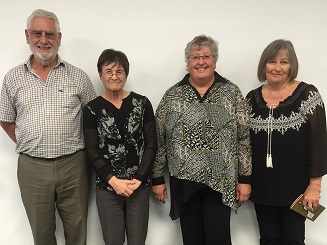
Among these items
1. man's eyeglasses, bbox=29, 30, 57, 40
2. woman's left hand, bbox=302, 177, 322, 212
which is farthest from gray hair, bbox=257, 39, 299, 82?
man's eyeglasses, bbox=29, 30, 57, 40

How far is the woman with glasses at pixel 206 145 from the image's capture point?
1.55 meters

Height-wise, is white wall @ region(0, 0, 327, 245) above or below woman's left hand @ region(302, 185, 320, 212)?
above

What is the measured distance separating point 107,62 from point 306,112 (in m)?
1.09

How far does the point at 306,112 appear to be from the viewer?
1.53 metres

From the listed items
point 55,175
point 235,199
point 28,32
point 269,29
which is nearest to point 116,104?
point 55,175

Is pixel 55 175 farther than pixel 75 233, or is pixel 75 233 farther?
pixel 75 233

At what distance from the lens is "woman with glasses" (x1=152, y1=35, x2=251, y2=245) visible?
1555 millimetres

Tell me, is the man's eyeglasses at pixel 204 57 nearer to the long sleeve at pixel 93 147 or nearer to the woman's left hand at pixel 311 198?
the long sleeve at pixel 93 147

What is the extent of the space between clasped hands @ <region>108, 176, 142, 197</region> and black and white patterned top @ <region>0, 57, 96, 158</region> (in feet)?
1.04

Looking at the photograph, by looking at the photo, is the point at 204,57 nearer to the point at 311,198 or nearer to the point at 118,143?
the point at 118,143

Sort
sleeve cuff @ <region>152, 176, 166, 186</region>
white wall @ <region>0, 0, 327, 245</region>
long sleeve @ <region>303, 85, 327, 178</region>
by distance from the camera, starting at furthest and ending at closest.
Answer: white wall @ <region>0, 0, 327, 245</region> < sleeve cuff @ <region>152, 176, 166, 186</region> < long sleeve @ <region>303, 85, 327, 178</region>

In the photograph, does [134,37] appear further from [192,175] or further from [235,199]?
[235,199]

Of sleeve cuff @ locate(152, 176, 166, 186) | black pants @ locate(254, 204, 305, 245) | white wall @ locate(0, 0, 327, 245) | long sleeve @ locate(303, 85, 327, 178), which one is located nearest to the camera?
long sleeve @ locate(303, 85, 327, 178)

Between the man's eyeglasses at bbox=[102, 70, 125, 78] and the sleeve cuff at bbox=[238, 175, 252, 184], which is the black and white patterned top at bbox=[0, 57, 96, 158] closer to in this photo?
the man's eyeglasses at bbox=[102, 70, 125, 78]
